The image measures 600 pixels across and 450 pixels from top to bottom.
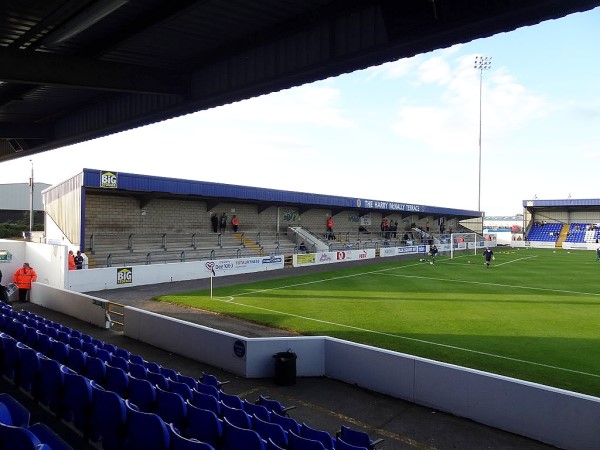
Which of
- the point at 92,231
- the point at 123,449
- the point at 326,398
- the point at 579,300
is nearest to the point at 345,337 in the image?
the point at 326,398

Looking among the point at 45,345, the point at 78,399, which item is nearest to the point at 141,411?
the point at 78,399

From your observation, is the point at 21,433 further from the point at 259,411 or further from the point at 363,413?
the point at 363,413

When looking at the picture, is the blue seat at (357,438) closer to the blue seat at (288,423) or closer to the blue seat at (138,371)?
the blue seat at (288,423)

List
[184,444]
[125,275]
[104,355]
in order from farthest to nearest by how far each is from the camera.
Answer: [125,275], [104,355], [184,444]

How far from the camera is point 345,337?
1396 cm

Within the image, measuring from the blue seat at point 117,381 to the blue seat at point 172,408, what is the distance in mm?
841

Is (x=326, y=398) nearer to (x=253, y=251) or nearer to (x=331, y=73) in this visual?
(x=331, y=73)

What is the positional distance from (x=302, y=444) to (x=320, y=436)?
0.65m

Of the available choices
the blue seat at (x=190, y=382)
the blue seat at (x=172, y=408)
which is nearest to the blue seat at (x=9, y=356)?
the blue seat at (x=190, y=382)

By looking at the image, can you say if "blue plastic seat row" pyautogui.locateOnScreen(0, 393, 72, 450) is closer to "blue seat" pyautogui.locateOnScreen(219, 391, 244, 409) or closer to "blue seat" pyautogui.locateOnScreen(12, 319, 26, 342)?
"blue seat" pyautogui.locateOnScreen(219, 391, 244, 409)

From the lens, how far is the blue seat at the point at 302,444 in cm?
495

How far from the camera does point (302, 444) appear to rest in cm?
507

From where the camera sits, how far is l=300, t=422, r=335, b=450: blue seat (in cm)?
541

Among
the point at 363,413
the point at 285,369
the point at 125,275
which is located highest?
the point at 125,275
